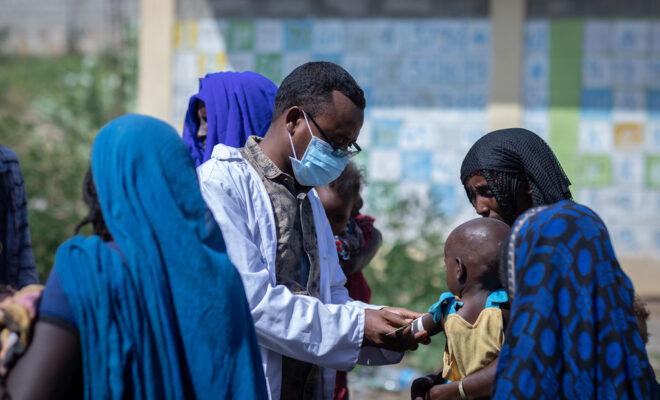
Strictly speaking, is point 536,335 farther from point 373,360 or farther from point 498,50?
point 498,50

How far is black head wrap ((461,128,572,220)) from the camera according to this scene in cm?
308

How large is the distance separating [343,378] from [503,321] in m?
1.67

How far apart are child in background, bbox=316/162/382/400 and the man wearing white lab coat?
71cm

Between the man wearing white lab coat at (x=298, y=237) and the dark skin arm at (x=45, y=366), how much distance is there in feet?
2.68

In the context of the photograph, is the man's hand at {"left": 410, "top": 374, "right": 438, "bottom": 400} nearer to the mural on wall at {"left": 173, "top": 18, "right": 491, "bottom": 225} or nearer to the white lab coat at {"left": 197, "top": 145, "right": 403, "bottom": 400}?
the white lab coat at {"left": 197, "top": 145, "right": 403, "bottom": 400}

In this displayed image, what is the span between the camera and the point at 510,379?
2.53 m

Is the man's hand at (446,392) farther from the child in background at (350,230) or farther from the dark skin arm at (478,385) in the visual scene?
the child in background at (350,230)

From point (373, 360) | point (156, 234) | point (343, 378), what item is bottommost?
point (343, 378)

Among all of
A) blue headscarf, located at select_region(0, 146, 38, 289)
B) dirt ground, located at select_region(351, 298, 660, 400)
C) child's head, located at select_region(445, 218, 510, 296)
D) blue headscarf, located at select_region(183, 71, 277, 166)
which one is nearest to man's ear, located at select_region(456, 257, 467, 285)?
child's head, located at select_region(445, 218, 510, 296)

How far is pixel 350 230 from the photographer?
4559mm

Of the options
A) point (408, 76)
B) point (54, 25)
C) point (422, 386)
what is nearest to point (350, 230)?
point (422, 386)

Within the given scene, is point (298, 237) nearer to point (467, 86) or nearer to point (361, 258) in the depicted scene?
point (361, 258)

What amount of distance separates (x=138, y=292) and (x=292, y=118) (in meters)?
1.16

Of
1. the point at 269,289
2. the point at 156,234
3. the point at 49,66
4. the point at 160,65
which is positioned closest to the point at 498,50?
the point at 160,65
